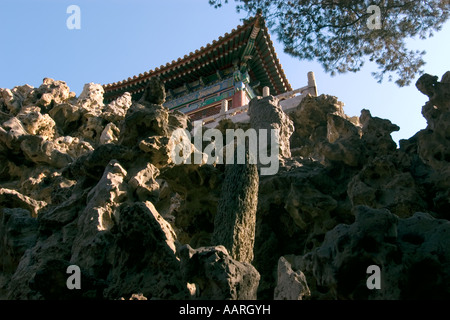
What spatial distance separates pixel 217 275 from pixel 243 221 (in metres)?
1.97

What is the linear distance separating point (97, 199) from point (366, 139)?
428 cm

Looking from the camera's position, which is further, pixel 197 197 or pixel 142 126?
pixel 197 197

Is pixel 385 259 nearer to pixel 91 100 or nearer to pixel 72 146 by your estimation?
pixel 72 146

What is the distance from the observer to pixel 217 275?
9.92 ft

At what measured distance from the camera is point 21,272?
4051 millimetres

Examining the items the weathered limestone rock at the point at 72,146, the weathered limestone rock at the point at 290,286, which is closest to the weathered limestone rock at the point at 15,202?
the weathered limestone rock at the point at 72,146

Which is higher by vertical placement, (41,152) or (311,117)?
(311,117)

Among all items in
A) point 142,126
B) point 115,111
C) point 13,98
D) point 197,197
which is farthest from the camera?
point 13,98

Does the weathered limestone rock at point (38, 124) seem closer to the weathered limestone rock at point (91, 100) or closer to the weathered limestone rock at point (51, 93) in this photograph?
the weathered limestone rock at point (51, 93)

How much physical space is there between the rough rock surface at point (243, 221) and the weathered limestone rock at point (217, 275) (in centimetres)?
1

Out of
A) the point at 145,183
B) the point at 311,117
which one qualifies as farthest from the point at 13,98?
the point at 145,183

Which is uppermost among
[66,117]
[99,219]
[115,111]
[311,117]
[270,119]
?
[115,111]

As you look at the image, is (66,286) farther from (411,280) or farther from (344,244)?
(411,280)
